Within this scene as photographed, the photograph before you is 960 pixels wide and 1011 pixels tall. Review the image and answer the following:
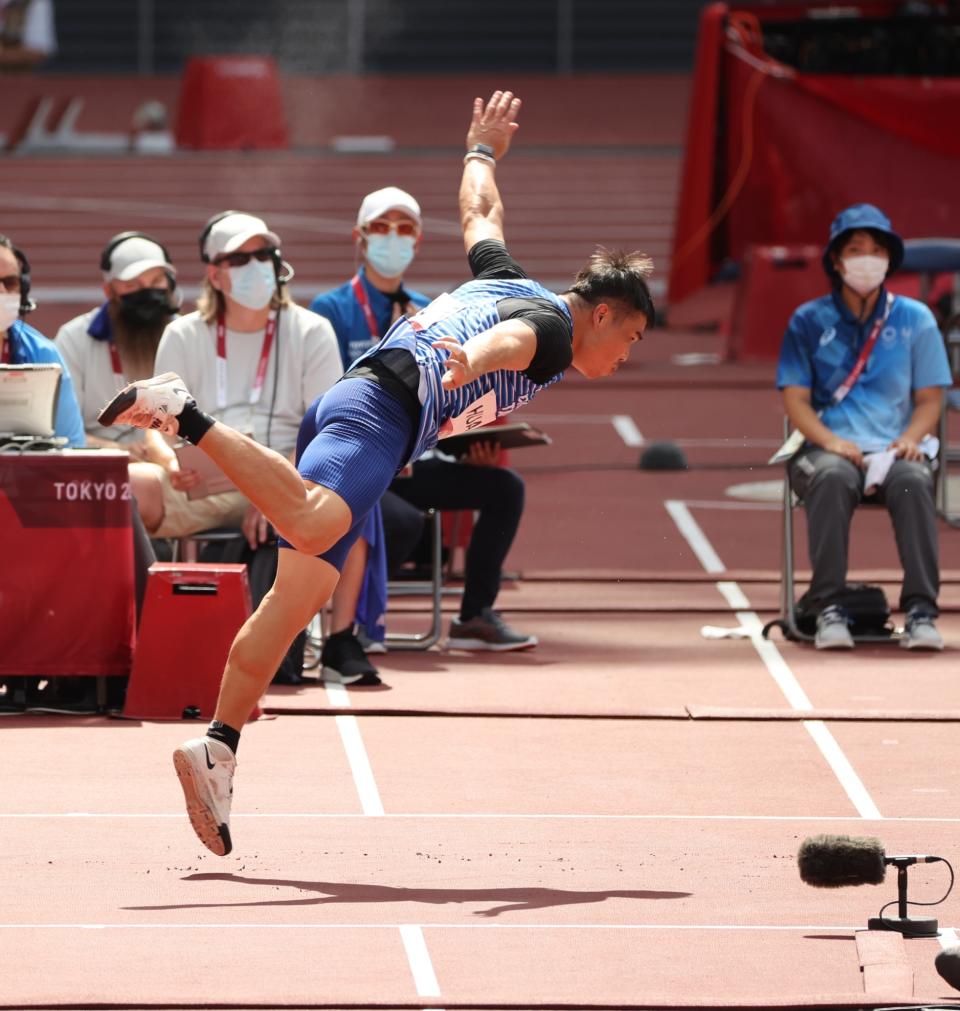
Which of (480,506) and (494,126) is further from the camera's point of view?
(480,506)

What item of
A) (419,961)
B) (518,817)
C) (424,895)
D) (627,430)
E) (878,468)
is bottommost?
(627,430)

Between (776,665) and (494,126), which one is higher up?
(494,126)

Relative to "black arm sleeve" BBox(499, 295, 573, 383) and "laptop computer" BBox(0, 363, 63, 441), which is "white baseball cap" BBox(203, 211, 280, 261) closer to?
"laptop computer" BBox(0, 363, 63, 441)

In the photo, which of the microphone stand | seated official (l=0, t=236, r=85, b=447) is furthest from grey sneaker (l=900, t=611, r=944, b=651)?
the microphone stand

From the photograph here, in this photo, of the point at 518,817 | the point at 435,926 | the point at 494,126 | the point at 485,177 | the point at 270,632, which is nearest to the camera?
the point at 435,926

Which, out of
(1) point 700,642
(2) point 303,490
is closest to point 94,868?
(2) point 303,490

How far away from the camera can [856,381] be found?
29.4 feet

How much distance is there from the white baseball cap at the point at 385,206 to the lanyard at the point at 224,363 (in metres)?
0.79

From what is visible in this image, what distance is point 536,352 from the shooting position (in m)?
5.64

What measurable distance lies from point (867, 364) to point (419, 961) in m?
4.86

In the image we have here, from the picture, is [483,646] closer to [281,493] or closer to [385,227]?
[385,227]

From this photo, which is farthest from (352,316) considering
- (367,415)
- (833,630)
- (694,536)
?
(367,415)

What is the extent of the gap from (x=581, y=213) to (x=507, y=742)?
1876 centimetres

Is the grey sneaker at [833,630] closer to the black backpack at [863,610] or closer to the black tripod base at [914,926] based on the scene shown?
the black backpack at [863,610]
